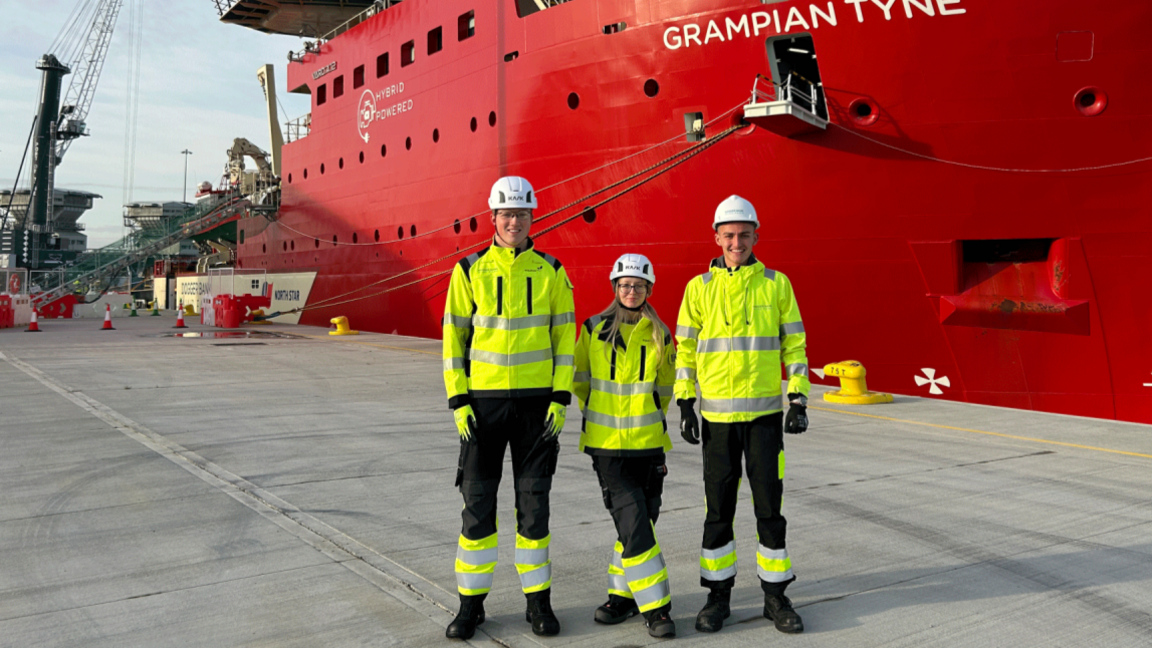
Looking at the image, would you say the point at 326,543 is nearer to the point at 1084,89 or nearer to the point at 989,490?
the point at 989,490

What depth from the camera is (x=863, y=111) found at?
385 inches

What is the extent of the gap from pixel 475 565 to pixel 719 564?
1.02 m

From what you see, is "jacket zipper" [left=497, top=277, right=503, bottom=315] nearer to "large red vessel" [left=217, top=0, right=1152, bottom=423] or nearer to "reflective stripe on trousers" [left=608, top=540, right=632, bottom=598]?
"reflective stripe on trousers" [left=608, top=540, right=632, bottom=598]

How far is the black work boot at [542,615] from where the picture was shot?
11.2ft

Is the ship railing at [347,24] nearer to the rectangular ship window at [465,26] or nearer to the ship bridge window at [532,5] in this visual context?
the rectangular ship window at [465,26]

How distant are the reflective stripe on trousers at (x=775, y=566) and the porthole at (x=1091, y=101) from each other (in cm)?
720

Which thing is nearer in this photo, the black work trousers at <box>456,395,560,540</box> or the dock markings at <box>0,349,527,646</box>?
the black work trousers at <box>456,395,560,540</box>

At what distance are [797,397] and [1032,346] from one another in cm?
640

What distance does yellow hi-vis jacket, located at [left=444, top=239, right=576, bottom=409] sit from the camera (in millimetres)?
3646

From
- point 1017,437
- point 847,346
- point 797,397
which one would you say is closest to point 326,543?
point 797,397

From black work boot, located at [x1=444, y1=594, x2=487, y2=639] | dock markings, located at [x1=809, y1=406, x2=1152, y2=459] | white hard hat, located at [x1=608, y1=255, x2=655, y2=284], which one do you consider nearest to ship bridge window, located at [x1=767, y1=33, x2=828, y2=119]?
dock markings, located at [x1=809, y1=406, x2=1152, y2=459]

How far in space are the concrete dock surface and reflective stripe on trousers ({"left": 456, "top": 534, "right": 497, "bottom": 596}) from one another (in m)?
0.19

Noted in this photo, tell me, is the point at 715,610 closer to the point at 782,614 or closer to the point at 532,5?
the point at 782,614

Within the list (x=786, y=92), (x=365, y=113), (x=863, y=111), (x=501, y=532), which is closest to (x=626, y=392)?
(x=501, y=532)
